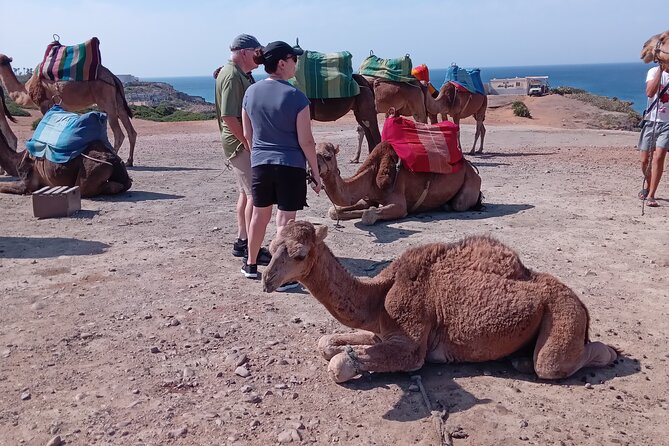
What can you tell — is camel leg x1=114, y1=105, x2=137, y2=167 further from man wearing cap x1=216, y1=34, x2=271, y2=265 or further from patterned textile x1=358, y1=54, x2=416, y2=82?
man wearing cap x1=216, y1=34, x2=271, y2=265

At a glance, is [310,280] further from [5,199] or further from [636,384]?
[5,199]

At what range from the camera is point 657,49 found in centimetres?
660

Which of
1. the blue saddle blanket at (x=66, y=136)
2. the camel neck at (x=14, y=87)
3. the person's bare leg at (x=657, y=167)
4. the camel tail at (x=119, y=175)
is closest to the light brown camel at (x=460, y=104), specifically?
the person's bare leg at (x=657, y=167)

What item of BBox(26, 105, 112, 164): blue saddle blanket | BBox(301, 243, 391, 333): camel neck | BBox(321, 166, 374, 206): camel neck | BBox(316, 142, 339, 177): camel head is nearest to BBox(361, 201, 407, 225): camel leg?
BBox(321, 166, 374, 206): camel neck

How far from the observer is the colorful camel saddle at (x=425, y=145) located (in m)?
8.46

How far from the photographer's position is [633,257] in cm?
670

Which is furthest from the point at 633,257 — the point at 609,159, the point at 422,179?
the point at 609,159

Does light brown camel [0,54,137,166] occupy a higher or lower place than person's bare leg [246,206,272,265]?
higher

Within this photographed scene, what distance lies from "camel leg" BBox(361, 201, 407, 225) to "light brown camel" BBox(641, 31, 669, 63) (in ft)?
10.6

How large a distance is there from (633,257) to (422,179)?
2.88 metres

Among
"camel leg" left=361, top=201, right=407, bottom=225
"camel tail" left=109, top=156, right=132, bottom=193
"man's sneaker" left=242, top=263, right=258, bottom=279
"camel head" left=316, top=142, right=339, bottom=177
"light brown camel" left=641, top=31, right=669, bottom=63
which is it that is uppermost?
"light brown camel" left=641, top=31, right=669, bottom=63

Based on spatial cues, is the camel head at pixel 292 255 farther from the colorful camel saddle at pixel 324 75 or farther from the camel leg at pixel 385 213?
the colorful camel saddle at pixel 324 75

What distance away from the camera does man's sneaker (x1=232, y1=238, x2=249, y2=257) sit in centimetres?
675

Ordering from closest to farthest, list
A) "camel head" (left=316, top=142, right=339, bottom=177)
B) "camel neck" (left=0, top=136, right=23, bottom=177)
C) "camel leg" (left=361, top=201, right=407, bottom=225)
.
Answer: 1. "camel head" (left=316, top=142, right=339, bottom=177)
2. "camel leg" (left=361, top=201, right=407, bottom=225)
3. "camel neck" (left=0, top=136, right=23, bottom=177)
